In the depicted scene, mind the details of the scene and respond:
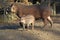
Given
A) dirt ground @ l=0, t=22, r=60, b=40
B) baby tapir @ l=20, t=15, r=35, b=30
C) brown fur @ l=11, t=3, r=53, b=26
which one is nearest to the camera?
dirt ground @ l=0, t=22, r=60, b=40

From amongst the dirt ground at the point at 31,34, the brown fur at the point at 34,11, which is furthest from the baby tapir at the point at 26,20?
the brown fur at the point at 34,11

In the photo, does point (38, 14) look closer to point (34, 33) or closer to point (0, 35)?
point (34, 33)

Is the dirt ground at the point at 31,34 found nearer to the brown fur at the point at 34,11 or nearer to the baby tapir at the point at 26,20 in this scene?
the baby tapir at the point at 26,20

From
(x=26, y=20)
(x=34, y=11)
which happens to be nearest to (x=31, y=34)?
(x=26, y=20)

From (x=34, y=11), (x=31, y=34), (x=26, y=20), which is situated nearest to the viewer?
(x=31, y=34)

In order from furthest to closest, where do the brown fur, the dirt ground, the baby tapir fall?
the brown fur
the baby tapir
the dirt ground

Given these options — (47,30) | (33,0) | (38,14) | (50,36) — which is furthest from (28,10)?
(33,0)

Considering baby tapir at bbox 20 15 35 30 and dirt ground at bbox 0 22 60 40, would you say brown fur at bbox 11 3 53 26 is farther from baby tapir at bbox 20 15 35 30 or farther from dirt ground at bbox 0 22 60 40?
dirt ground at bbox 0 22 60 40

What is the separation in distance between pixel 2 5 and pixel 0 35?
16.4 feet

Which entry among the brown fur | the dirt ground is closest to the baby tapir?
the dirt ground

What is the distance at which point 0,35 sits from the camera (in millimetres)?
9008

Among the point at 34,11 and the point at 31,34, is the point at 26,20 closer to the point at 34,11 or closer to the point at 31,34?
the point at 31,34

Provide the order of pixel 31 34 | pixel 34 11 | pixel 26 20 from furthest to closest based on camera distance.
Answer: pixel 34 11 → pixel 26 20 → pixel 31 34

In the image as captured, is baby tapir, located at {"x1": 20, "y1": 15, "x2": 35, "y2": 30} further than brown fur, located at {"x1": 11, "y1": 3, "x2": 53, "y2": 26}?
No
